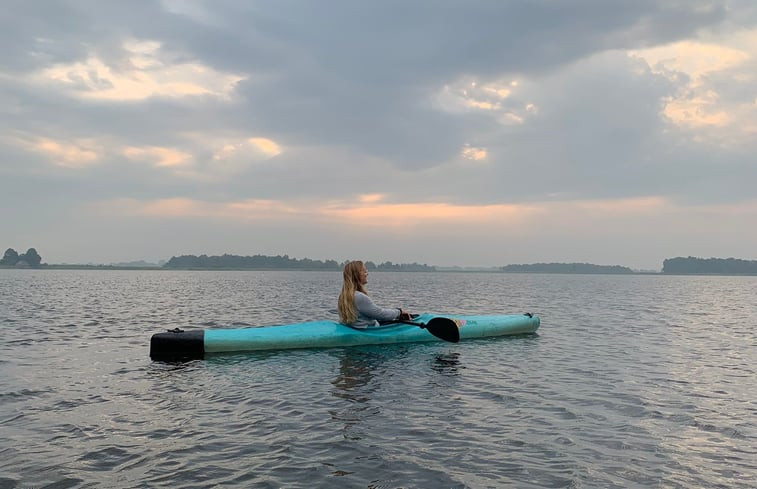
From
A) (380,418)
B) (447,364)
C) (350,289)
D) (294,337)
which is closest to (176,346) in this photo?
(294,337)

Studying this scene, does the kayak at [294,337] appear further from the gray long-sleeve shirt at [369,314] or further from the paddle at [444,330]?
the gray long-sleeve shirt at [369,314]

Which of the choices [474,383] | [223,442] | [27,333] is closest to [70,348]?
[27,333]

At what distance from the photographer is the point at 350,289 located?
1430 centimetres

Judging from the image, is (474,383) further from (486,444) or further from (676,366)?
(676,366)

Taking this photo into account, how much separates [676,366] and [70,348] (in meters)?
16.8

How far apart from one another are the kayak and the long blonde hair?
32cm

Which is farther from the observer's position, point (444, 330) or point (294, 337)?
point (444, 330)

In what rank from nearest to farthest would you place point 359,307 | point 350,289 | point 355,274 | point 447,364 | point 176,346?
point 447,364
point 176,346
point 355,274
point 350,289
point 359,307

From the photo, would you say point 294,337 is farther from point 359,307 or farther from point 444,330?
point 444,330

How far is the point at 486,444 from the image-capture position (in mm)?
7164

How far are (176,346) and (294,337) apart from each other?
3.06 metres


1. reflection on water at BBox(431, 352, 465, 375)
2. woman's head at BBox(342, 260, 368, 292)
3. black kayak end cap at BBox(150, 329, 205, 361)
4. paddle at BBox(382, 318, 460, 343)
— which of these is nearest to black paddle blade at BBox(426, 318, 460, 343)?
paddle at BBox(382, 318, 460, 343)

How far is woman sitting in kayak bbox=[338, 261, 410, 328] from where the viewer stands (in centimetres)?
1412

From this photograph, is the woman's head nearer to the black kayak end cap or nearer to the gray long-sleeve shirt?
the gray long-sleeve shirt
